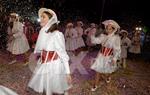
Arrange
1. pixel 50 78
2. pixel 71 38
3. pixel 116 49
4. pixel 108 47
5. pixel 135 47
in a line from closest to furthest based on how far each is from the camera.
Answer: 1. pixel 50 78
2. pixel 116 49
3. pixel 108 47
4. pixel 71 38
5. pixel 135 47

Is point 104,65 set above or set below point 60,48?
below

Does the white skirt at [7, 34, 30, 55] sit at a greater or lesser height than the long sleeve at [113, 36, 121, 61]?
lesser

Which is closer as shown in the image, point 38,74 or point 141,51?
point 38,74

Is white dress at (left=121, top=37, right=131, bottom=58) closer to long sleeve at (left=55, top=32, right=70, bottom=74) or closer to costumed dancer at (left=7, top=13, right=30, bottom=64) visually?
costumed dancer at (left=7, top=13, right=30, bottom=64)

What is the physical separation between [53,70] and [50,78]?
0.15 m

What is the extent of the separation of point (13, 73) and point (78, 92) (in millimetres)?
2148

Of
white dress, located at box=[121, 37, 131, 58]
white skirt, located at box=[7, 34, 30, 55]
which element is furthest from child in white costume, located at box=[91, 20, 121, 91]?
white dress, located at box=[121, 37, 131, 58]

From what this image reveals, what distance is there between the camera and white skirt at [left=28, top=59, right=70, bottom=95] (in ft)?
20.5

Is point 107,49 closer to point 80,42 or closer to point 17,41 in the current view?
point 17,41

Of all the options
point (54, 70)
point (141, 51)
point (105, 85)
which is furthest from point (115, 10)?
point (54, 70)

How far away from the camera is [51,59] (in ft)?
20.6

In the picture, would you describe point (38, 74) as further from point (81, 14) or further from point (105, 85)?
point (81, 14)

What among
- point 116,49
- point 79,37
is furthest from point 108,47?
point 79,37

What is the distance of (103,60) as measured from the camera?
8.43 m
